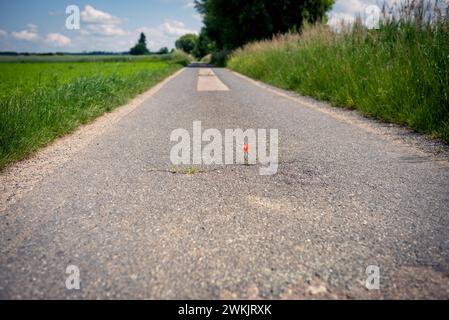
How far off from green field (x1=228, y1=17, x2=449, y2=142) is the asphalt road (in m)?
1.08

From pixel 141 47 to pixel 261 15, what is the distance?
9655 centimetres

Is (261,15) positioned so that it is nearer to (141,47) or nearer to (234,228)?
A: (234,228)

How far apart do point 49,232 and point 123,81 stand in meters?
8.55

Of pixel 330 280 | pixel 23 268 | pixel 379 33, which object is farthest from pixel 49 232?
pixel 379 33

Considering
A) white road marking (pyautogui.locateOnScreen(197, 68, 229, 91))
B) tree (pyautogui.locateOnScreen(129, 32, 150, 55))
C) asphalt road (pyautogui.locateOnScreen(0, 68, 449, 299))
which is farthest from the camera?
tree (pyautogui.locateOnScreen(129, 32, 150, 55))

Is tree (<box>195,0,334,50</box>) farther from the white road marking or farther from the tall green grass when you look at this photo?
the tall green grass

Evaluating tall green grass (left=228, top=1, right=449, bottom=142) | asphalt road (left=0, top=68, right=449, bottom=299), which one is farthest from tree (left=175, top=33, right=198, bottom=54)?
asphalt road (left=0, top=68, right=449, bottom=299)

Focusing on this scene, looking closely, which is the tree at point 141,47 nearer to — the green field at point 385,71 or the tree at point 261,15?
the tree at point 261,15

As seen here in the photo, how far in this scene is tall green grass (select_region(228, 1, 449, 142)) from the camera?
171 inches

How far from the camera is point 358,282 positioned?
152 cm

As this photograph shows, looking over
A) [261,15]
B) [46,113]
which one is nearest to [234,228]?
[46,113]

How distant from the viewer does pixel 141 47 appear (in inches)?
4616

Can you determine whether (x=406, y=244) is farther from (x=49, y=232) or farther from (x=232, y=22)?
(x=232, y=22)

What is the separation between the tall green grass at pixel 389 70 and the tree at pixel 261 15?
21589mm
